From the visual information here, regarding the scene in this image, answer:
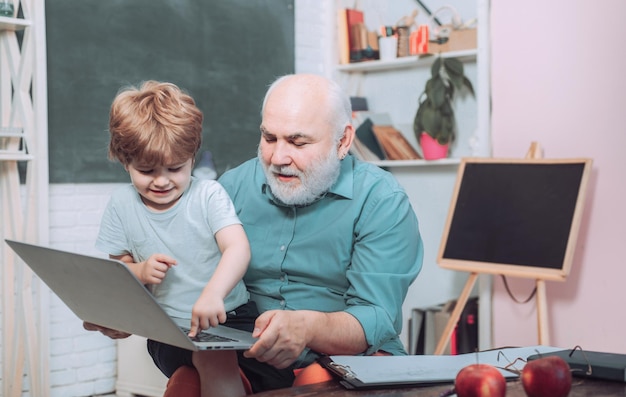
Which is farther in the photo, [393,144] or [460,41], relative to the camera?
[393,144]

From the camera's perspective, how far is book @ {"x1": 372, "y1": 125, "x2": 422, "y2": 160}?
4.56 metres

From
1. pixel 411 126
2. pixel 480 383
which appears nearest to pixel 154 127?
pixel 480 383

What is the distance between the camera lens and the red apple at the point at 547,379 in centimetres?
122

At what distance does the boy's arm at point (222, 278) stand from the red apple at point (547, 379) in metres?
0.62

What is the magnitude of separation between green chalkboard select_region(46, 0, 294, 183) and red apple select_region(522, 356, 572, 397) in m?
2.98

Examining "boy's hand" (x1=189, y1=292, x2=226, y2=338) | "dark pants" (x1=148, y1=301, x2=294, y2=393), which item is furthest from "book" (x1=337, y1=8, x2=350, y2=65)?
"boy's hand" (x1=189, y1=292, x2=226, y2=338)

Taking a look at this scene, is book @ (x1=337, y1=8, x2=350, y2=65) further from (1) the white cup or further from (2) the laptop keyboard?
(2) the laptop keyboard

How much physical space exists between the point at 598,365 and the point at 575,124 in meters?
2.27

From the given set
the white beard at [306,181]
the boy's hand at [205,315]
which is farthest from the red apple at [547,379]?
the white beard at [306,181]

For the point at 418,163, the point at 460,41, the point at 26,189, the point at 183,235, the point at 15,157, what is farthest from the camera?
the point at 418,163

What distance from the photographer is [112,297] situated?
140 cm

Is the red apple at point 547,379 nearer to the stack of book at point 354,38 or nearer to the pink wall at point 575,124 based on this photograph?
the pink wall at point 575,124

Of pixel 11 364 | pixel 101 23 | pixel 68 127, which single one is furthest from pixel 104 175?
pixel 11 364

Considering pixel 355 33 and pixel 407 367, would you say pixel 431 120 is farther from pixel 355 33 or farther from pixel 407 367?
pixel 407 367
